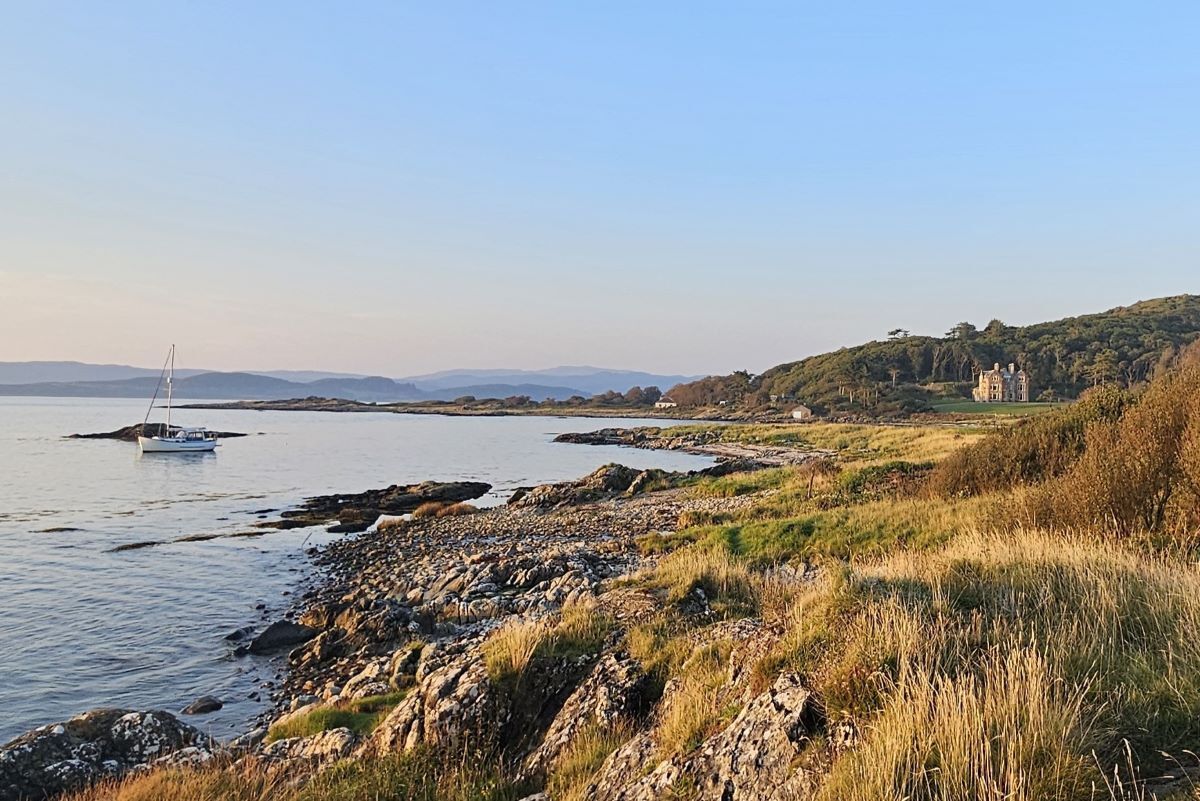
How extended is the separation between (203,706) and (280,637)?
10.8 ft

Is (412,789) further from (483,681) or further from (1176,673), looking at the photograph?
(1176,673)

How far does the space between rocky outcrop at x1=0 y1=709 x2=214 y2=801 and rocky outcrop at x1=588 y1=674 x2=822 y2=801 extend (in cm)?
596

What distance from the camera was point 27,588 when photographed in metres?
20.3

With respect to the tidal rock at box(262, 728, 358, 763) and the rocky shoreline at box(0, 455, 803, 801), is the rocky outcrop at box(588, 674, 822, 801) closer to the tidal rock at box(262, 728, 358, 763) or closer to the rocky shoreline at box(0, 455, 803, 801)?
the rocky shoreline at box(0, 455, 803, 801)

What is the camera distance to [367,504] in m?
37.4

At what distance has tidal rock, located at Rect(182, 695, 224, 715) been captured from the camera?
11.9 m

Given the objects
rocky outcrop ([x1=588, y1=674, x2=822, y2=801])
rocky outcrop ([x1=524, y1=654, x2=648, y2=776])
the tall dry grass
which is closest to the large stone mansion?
the tall dry grass

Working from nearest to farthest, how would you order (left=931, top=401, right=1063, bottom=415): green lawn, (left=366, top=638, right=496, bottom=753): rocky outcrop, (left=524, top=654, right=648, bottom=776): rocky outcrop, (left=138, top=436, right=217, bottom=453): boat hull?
1. (left=524, top=654, right=648, bottom=776): rocky outcrop
2. (left=366, top=638, right=496, bottom=753): rocky outcrop
3. (left=138, top=436, right=217, bottom=453): boat hull
4. (left=931, top=401, right=1063, bottom=415): green lawn

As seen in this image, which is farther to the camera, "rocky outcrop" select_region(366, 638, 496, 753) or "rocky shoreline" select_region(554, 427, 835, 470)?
"rocky shoreline" select_region(554, 427, 835, 470)

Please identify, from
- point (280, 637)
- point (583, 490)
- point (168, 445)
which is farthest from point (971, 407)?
point (280, 637)

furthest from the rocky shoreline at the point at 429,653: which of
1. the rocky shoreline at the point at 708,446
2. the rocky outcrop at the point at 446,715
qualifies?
the rocky shoreline at the point at 708,446

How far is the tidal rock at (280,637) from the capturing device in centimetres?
1495

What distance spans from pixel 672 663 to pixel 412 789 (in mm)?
2723

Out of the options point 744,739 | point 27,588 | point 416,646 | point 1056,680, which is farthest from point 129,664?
point 1056,680
